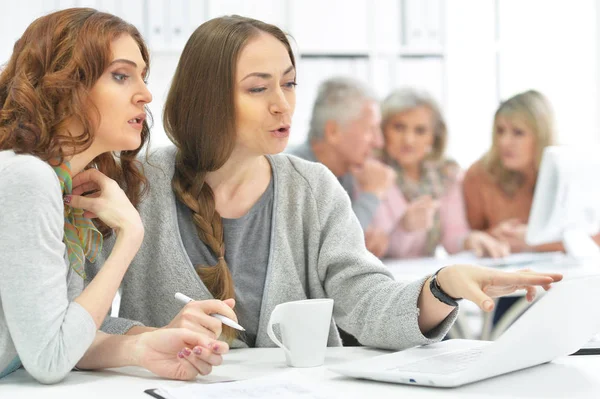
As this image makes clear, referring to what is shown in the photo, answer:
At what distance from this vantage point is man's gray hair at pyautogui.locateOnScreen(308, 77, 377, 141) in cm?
393

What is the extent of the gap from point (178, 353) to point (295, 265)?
45 centimetres

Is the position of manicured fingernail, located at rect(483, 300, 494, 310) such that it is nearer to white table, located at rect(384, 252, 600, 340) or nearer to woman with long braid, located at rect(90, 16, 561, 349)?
woman with long braid, located at rect(90, 16, 561, 349)

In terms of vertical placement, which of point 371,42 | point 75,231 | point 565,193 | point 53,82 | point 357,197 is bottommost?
point 357,197

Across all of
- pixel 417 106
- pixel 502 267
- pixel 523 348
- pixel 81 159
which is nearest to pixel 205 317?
pixel 81 159

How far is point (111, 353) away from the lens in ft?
3.76

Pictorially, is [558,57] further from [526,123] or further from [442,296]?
[442,296]

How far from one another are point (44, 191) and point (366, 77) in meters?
3.23

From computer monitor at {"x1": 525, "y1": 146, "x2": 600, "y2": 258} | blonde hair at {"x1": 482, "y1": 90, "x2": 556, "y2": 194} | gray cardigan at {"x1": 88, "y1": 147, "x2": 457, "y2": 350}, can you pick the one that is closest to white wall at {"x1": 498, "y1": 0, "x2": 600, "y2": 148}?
blonde hair at {"x1": 482, "y1": 90, "x2": 556, "y2": 194}

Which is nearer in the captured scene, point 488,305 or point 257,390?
point 257,390

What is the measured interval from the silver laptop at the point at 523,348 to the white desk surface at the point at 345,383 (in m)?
0.01

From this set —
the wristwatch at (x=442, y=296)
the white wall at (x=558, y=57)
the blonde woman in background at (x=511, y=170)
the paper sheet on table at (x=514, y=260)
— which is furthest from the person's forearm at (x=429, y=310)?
the white wall at (x=558, y=57)

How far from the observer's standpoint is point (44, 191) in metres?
1.07

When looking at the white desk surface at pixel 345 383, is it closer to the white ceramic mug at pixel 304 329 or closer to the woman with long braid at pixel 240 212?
the white ceramic mug at pixel 304 329

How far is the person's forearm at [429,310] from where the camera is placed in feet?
4.00
